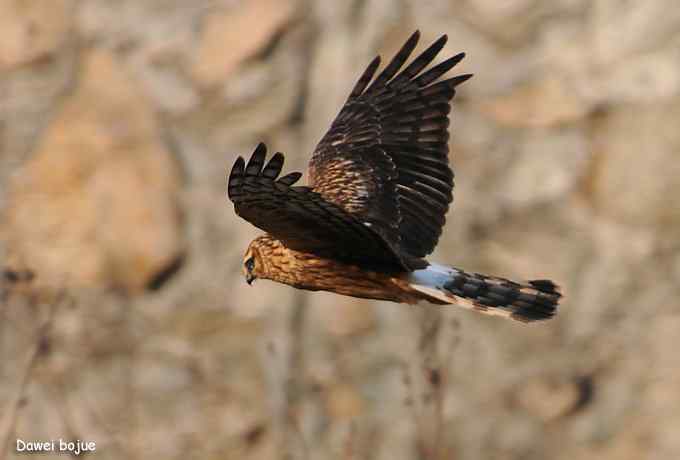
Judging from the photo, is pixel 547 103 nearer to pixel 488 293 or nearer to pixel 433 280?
pixel 488 293

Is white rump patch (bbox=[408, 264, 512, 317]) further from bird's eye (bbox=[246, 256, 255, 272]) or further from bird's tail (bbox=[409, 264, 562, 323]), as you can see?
bird's eye (bbox=[246, 256, 255, 272])

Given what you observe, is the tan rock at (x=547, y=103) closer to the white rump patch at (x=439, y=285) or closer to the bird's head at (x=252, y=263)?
the white rump patch at (x=439, y=285)

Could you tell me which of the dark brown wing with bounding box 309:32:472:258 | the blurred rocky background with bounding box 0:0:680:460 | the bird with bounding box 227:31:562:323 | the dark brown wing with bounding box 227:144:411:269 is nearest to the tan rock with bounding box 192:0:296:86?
the blurred rocky background with bounding box 0:0:680:460

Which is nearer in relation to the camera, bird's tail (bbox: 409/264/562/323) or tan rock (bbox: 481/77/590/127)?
bird's tail (bbox: 409/264/562/323)

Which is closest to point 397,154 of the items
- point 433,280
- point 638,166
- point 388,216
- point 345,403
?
point 388,216

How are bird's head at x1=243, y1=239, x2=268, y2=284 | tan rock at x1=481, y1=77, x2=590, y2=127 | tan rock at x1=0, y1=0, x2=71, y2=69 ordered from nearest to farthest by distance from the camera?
bird's head at x1=243, y1=239, x2=268, y2=284, tan rock at x1=481, y1=77, x2=590, y2=127, tan rock at x1=0, y1=0, x2=71, y2=69

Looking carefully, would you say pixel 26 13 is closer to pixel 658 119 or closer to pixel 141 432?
pixel 141 432

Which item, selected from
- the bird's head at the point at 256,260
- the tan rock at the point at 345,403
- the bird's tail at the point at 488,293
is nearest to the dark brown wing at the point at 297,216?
the bird's tail at the point at 488,293

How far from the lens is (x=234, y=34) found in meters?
8.08

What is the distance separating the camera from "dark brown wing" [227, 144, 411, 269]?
5.50 m

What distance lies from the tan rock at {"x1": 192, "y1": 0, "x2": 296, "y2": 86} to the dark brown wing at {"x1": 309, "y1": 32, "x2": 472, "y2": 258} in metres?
0.97

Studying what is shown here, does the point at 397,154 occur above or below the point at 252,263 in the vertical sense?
above

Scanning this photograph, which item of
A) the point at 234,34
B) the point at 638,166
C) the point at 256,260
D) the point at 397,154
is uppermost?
the point at 234,34

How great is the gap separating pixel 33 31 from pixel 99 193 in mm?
783
